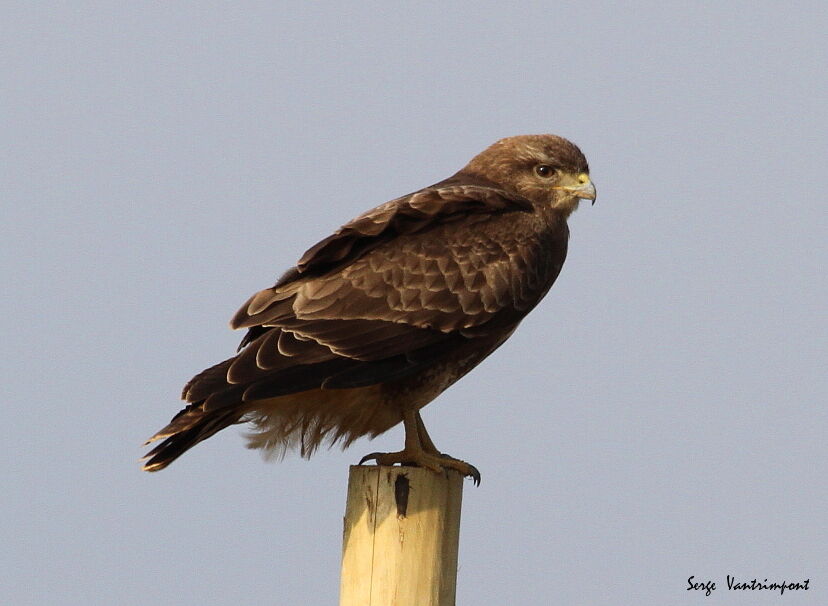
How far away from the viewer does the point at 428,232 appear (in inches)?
266

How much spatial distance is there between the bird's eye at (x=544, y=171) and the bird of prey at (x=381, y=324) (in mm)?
601

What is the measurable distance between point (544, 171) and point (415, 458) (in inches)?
88.3

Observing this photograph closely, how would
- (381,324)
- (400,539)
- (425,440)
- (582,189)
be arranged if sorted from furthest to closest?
(582,189) → (425,440) → (381,324) → (400,539)

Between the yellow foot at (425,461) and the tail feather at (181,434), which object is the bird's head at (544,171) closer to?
the yellow foot at (425,461)

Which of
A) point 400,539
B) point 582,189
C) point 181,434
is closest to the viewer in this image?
point 400,539

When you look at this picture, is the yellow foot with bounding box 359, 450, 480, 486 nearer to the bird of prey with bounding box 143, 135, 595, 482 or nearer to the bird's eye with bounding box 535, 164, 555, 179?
the bird of prey with bounding box 143, 135, 595, 482

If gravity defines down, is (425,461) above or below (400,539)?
above

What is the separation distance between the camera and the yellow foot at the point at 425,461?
6.50 m

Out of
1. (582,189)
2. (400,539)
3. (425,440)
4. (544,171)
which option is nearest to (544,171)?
(544,171)

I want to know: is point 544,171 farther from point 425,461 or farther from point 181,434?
point 181,434

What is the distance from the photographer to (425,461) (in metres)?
6.50

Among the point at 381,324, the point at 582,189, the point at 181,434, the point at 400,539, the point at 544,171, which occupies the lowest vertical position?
the point at 400,539

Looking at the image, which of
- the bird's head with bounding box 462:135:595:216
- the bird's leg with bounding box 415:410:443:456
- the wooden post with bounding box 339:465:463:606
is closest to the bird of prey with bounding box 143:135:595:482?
the bird's leg with bounding box 415:410:443:456

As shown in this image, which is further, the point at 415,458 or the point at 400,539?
the point at 415,458
